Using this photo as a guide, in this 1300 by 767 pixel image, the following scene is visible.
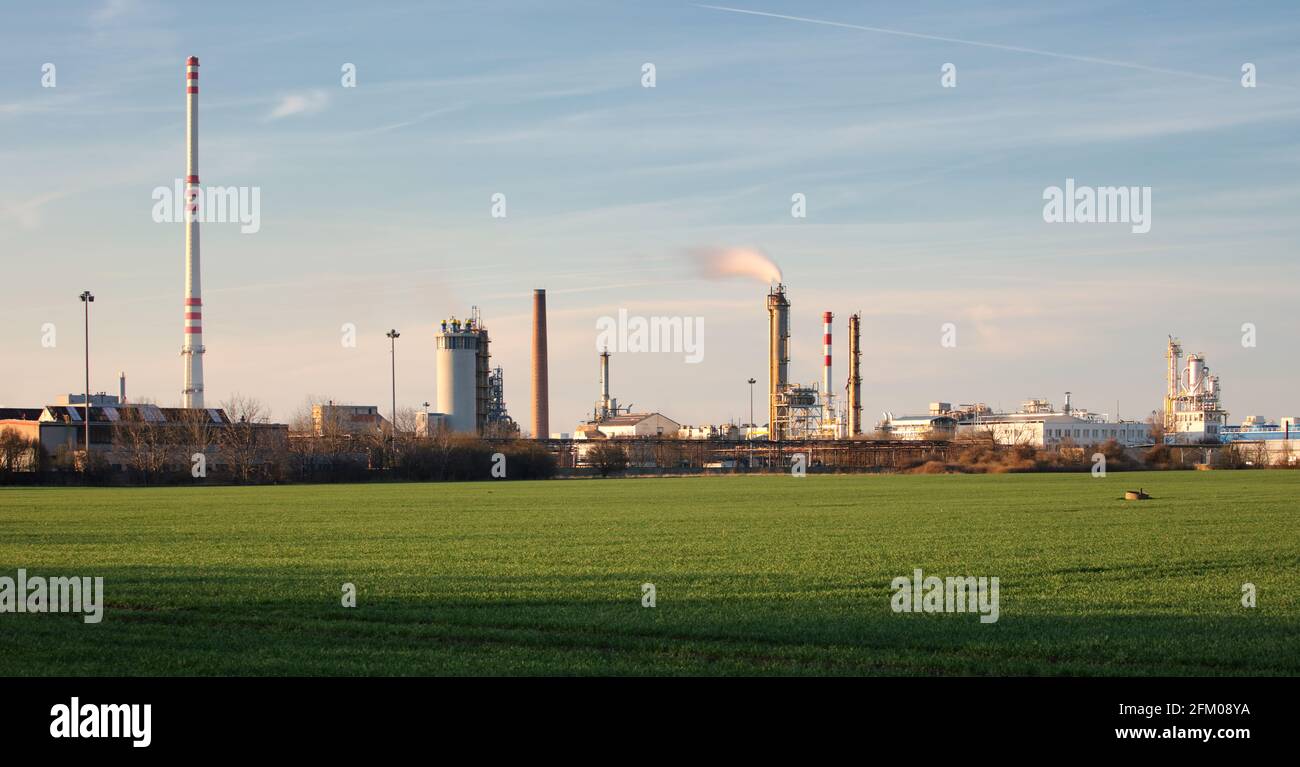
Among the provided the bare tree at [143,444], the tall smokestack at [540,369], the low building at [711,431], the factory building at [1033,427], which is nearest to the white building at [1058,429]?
the factory building at [1033,427]

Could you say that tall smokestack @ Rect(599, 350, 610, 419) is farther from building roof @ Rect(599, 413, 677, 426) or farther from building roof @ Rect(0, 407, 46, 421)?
building roof @ Rect(0, 407, 46, 421)

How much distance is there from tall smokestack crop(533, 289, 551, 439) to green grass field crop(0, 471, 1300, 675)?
251 feet

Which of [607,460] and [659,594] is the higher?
[659,594]

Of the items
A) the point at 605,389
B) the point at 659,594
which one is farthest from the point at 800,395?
the point at 659,594

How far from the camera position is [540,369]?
11612 centimetres

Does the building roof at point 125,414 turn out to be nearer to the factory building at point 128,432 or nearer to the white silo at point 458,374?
the factory building at point 128,432

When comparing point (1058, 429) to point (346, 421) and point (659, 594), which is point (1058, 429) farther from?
point (659, 594)

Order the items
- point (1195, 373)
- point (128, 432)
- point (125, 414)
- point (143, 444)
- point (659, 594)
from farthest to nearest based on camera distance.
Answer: point (1195, 373) < point (125, 414) < point (128, 432) < point (143, 444) < point (659, 594)

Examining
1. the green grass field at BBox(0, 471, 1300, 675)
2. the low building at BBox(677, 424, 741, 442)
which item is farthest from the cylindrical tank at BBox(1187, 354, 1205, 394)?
the green grass field at BBox(0, 471, 1300, 675)

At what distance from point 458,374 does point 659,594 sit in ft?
351

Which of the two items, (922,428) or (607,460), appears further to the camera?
(922,428)

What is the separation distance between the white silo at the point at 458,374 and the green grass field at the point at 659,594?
8355 centimetres

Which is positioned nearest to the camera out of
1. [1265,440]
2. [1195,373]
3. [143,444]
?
[143,444]
